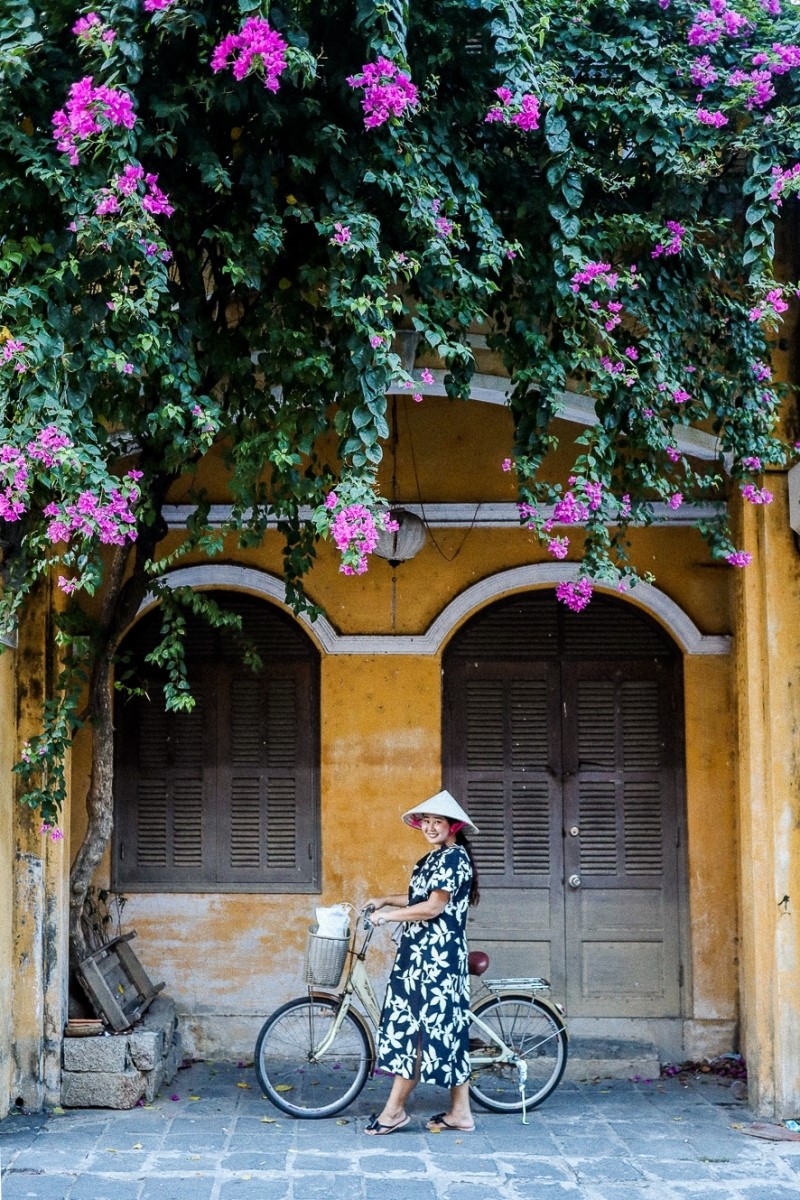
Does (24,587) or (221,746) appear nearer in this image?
(24,587)

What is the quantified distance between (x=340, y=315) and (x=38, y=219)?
1.48 m

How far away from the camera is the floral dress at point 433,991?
681 centimetres

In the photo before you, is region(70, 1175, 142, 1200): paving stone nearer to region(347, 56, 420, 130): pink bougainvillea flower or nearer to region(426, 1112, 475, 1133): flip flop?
region(426, 1112, 475, 1133): flip flop

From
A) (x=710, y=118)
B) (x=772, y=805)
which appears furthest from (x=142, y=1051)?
(x=710, y=118)

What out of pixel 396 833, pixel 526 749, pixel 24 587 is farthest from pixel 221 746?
pixel 24 587

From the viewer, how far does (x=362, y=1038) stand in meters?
7.19

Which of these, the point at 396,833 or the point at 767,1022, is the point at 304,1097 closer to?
the point at 396,833

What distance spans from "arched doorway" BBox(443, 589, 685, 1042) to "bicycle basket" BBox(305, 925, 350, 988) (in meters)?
1.81

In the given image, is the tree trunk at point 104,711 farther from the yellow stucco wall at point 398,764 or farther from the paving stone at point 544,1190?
the paving stone at point 544,1190

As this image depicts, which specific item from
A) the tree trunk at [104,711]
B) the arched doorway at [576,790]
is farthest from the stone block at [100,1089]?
the arched doorway at [576,790]

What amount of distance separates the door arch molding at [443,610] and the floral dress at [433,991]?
2.09 meters

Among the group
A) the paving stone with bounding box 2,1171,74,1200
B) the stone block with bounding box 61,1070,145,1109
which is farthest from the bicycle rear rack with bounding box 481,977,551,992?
the paving stone with bounding box 2,1171,74,1200

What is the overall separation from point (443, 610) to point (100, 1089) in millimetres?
3626

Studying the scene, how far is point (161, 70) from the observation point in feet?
19.6
